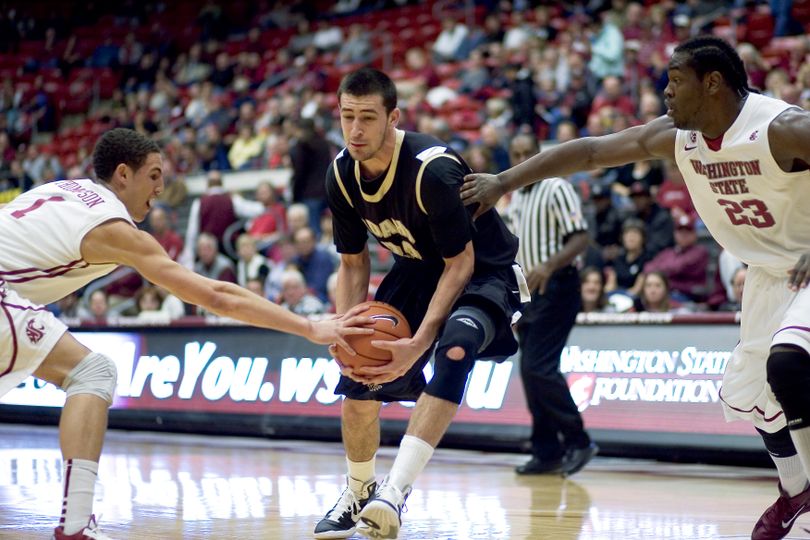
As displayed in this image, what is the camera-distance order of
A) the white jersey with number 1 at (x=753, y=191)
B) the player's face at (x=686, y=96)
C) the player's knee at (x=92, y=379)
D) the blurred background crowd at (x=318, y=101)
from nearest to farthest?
the player's knee at (x=92, y=379) → the white jersey with number 1 at (x=753, y=191) → the player's face at (x=686, y=96) → the blurred background crowd at (x=318, y=101)

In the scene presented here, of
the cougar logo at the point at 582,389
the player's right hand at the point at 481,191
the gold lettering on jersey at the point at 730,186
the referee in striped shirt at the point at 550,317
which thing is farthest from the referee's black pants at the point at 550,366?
the gold lettering on jersey at the point at 730,186

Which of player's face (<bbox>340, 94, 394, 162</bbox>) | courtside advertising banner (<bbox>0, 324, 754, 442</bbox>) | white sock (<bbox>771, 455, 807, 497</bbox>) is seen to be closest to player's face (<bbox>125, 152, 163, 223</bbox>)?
player's face (<bbox>340, 94, 394, 162</bbox>)

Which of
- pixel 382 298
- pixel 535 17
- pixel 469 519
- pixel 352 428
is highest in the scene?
pixel 535 17

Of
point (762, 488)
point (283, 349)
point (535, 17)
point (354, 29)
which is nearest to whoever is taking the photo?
point (762, 488)

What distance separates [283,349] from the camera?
410 inches

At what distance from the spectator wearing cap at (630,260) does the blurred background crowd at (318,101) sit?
21mm

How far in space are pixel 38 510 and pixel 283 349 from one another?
4410mm

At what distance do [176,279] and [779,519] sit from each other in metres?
2.65

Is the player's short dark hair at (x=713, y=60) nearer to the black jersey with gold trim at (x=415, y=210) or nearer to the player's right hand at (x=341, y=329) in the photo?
the black jersey with gold trim at (x=415, y=210)

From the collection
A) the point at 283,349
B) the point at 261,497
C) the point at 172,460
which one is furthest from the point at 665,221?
the point at 261,497

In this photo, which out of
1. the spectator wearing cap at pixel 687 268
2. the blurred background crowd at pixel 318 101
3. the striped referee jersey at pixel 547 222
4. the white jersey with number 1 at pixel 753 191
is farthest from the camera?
the blurred background crowd at pixel 318 101

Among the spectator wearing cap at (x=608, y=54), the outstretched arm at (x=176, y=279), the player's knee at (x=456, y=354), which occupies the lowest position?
the player's knee at (x=456, y=354)

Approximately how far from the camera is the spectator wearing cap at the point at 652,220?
11.5m

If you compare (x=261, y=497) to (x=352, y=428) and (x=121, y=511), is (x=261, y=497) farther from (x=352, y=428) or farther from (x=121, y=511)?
(x=352, y=428)
